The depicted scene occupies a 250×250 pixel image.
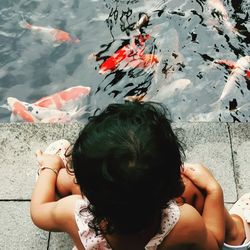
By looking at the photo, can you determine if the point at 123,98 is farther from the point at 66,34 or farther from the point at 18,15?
the point at 18,15

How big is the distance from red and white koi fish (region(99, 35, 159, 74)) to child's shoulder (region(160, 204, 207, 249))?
8.50 feet

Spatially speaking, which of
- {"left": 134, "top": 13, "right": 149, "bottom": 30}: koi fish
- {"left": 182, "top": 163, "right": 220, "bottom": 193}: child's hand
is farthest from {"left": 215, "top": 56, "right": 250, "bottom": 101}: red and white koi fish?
{"left": 182, "top": 163, "right": 220, "bottom": 193}: child's hand

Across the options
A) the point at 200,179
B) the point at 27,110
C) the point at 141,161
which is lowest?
the point at 27,110

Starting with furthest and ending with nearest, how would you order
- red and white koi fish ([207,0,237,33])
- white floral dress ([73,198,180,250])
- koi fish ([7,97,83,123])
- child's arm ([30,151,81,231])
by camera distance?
1. red and white koi fish ([207,0,237,33])
2. koi fish ([7,97,83,123])
3. child's arm ([30,151,81,231])
4. white floral dress ([73,198,180,250])

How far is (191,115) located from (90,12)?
171cm

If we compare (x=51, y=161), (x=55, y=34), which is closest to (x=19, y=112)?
(x=55, y=34)

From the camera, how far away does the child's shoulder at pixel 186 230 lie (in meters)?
Result: 1.98

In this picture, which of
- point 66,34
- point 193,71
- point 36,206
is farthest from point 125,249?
point 66,34

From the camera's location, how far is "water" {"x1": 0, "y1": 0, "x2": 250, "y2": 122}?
13.9ft

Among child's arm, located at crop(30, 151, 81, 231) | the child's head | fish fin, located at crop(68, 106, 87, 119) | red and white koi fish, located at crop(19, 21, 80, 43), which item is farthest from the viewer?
red and white koi fish, located at crop(19, 21, 80, 43)

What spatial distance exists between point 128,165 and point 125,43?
10.5ft

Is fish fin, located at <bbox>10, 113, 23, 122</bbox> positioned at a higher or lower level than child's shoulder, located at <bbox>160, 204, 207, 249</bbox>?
lower

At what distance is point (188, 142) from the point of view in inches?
125

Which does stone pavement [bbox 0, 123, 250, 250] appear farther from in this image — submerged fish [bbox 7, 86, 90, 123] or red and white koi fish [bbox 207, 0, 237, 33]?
red and white koi fish [bbox 207, 0, 237, 33]
